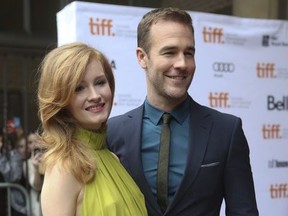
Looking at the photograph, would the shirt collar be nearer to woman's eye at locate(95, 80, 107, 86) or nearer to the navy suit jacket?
the navy suit jacket

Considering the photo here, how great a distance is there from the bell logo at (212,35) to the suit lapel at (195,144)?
6.90 feet

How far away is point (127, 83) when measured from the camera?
3852 millimetres

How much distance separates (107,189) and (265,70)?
3029 mm

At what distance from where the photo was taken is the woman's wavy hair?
1688mm

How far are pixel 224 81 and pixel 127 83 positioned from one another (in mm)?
923

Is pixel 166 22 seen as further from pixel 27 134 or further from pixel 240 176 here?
pixel 27 134

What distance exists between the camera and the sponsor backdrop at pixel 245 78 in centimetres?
383

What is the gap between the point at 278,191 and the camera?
4480 mm

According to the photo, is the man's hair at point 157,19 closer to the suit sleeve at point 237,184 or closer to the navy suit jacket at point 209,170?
the navy suit jacket at point 209,170

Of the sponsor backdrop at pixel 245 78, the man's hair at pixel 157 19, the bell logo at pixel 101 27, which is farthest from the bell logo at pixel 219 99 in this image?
the man's hair at pixel 157 19

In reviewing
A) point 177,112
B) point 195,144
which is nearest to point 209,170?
point 195,144

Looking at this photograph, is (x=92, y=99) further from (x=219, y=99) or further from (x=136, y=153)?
(x=219, y=99)

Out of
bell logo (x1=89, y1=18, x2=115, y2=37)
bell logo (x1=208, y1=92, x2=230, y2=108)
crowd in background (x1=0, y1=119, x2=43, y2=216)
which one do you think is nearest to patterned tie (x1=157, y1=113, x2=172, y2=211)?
bell logo (x1=89, y1=18, x2=115, y2=37)

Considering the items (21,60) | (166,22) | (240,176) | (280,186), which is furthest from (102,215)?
(21,60)
